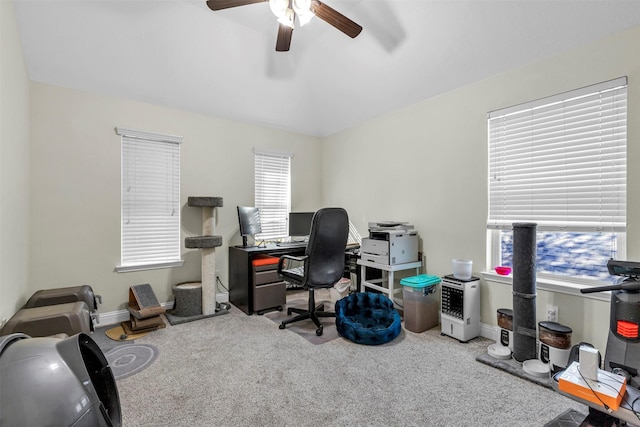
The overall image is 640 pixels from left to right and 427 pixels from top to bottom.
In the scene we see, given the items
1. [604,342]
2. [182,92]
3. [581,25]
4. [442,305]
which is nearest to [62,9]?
[182,92]

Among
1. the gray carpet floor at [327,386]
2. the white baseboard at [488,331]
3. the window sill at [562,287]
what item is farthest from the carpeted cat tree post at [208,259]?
the window sill at [562,287]

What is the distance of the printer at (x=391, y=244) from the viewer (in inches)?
123

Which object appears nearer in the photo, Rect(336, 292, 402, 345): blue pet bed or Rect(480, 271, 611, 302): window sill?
Rect(480, 271, 611, 302): window sill

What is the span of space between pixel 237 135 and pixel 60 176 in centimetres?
198

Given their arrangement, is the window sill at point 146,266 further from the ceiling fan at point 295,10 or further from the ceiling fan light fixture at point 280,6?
the ceiling fan light fixture at point 280,6

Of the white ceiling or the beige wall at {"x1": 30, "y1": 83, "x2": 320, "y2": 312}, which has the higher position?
the white ceiling

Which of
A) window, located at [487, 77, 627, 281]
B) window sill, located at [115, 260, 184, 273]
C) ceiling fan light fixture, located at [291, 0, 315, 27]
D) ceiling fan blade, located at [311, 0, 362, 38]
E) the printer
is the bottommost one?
window sill, located at [115, 260, 184, 273]

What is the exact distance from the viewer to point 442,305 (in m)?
2.86

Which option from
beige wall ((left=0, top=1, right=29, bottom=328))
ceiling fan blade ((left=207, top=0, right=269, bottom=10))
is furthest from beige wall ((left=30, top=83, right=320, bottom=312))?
ceiling fan blade ((left=207, top=0, right=269, bottom=10))

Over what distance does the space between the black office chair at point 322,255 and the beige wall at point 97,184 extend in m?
1.48

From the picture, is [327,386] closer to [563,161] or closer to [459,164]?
[459,164]

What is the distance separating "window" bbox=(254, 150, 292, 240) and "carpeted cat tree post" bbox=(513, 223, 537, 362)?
10.2 feet

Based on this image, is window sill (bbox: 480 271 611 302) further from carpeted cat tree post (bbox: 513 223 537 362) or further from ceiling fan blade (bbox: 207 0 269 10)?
ceiling fan blade (bbox: 207 0 269 10)

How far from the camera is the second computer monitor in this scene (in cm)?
415
